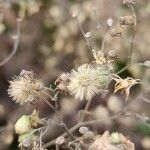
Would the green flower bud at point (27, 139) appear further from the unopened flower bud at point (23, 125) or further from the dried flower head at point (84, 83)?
the dried flower head at point (84, 83)

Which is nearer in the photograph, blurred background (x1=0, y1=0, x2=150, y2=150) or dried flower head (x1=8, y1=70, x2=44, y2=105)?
dried flower head (x1=8, y1=70, x2=44, y2=105)

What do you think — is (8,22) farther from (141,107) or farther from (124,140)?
(124,140)

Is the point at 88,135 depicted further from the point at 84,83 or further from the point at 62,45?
the point at 62,45

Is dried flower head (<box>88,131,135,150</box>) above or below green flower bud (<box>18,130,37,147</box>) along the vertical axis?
below

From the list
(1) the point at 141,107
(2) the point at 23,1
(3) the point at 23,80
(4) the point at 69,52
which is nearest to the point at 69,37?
(4) the point at 69,52

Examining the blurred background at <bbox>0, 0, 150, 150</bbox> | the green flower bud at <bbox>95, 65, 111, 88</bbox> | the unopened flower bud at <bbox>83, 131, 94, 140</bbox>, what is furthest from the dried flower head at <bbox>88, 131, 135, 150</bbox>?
the blurred background at <bbox>0, 0, 150, 150</bbox>

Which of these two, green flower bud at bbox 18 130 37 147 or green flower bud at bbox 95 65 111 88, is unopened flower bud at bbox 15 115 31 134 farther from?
green flower bud at bbox 95 65 111 88

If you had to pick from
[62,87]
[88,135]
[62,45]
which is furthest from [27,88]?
[62,45]
